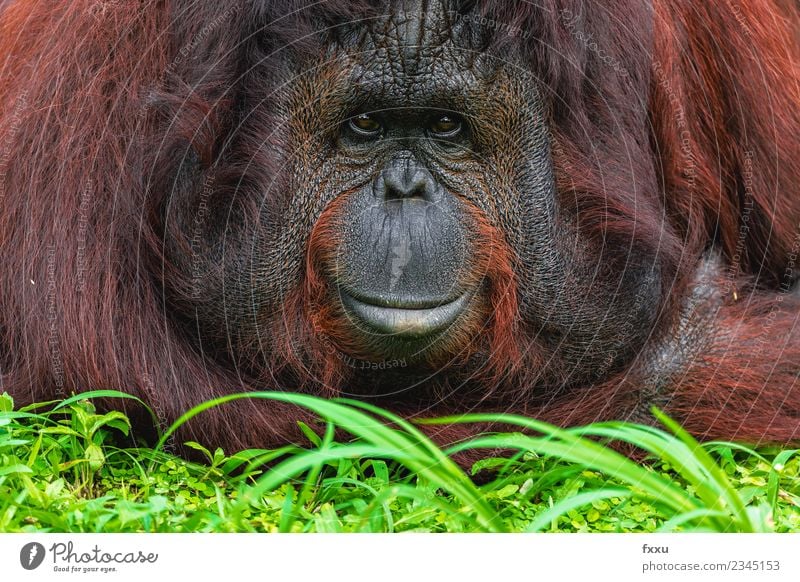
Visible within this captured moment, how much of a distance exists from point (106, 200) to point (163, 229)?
0.14m

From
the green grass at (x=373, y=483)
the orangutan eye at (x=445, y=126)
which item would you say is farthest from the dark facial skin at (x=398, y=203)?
the green grass at (x=373, y=483)

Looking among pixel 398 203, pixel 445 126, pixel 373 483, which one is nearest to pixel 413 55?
pixel 445 126

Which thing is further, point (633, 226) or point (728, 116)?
point (728, 116)

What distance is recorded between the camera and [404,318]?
91.6 inches

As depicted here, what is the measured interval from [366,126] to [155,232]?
54 cm

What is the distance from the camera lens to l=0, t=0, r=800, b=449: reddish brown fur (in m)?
2.32

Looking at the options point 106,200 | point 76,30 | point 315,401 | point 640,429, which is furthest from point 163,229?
point 640,429

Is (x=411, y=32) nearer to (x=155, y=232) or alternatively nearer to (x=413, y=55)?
(x=413, y=55)

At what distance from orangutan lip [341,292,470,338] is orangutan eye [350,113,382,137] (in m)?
0.38

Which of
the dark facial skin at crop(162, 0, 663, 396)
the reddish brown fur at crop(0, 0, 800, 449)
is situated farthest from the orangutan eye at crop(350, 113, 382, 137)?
the reddish brown fur at crop(0, 0, 800, 449)

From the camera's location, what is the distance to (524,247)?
2449 mm

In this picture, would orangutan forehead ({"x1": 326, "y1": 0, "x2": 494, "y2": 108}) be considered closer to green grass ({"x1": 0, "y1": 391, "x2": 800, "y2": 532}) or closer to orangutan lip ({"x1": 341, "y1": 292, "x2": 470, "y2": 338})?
orangutan lip ({"x1": 341, "y1": 292, "x2": 470, "y2": 338})

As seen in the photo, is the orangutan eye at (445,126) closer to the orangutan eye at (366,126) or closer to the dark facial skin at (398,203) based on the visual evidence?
the dark facial skin at (398,203)
